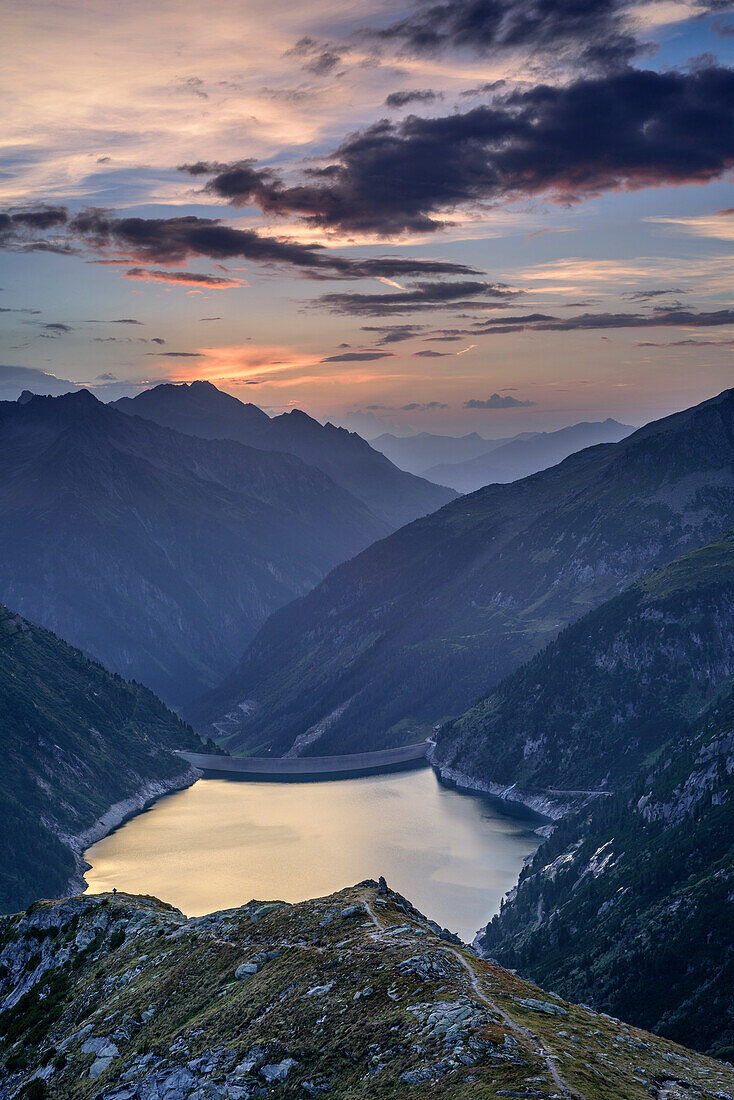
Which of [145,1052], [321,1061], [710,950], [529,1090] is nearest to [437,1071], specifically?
[529,1090]

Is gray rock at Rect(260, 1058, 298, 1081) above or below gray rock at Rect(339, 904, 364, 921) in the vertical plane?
below

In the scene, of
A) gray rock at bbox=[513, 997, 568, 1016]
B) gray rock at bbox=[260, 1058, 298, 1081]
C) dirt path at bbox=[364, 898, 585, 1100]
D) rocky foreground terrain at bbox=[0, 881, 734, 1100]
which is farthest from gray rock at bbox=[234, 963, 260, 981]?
gray rock at bbox=[513, 997, 568, 1016]

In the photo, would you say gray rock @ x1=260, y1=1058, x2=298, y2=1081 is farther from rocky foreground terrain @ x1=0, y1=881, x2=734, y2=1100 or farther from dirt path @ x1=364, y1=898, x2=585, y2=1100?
dirt path @ x1=364, y1=898, x2=585, y2=1100

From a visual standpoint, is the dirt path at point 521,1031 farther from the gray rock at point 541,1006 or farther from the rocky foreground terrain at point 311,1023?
the gray rock at point 541,1006

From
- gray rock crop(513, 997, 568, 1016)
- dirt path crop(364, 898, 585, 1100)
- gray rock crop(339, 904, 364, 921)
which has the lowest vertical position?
gray rock crop(513, 997, 568, 1016)

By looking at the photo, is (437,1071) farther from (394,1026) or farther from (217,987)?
(217,987)

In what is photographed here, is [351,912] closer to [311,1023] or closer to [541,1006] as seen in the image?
[311,1023]
